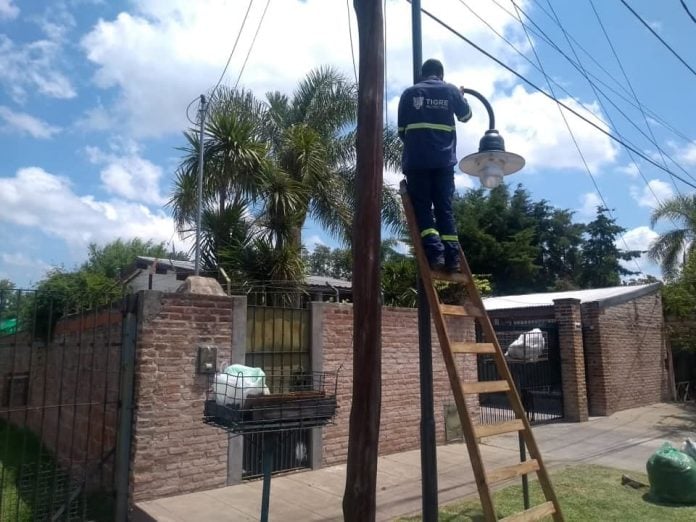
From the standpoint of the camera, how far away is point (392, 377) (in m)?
8.91

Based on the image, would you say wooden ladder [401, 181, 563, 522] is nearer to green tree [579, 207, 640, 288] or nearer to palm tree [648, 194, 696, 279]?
palm tree [648, 194, 696, 279]

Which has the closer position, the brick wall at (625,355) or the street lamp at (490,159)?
the street lamp at (490,159)

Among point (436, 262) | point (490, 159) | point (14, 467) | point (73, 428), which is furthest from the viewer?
point (14, 467)

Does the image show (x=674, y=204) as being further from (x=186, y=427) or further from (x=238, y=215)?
(x=186, y=427)

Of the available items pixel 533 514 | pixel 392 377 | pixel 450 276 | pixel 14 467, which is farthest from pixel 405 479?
pixel 14 467

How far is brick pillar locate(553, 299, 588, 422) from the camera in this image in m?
13.1

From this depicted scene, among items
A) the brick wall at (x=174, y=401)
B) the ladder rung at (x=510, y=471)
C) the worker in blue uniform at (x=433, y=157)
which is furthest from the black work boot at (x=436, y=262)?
the brick wall at (x=174, y=401)

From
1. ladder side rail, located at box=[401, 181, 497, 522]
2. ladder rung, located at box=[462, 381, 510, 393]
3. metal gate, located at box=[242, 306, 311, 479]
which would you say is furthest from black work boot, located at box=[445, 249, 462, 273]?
metal gate, located at box=[242, 306, 311, 479]

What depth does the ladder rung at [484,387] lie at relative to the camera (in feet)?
13.5

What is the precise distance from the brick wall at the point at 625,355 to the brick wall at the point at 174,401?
10.2 meters

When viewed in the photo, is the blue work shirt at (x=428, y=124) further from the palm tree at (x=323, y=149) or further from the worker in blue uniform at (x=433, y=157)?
the palm tree at (x=323, y=149)

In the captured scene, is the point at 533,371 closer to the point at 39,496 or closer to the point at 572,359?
the point at 572,359

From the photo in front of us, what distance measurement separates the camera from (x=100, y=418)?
6902 millimetres

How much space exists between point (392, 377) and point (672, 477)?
3841 mm
